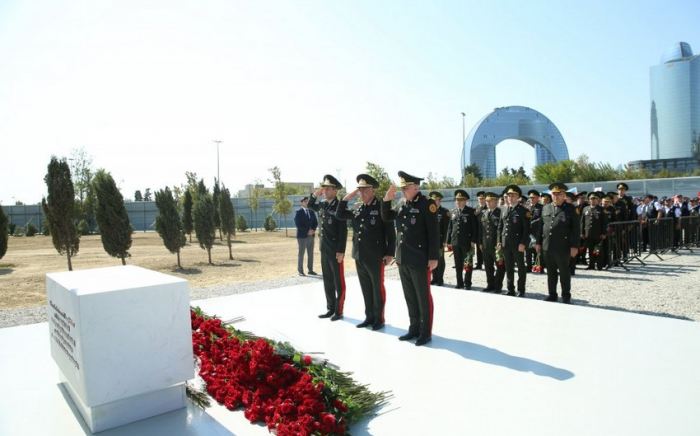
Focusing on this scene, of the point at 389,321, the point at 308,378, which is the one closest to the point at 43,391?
the point at 308,378

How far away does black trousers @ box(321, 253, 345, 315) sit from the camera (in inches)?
222

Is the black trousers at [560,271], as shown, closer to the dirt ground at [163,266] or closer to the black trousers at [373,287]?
the black trousers at [373,287]

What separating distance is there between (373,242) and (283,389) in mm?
2311

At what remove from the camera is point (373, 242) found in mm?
5113

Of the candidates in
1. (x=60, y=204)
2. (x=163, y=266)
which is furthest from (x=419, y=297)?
(x=163, y=266)

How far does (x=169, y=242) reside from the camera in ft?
50.8

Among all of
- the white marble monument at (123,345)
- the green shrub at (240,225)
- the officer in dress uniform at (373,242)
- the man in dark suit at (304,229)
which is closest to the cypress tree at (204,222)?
the man in dark suit at (304,229)

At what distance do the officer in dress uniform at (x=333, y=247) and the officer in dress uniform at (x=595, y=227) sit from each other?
6868 millimetres

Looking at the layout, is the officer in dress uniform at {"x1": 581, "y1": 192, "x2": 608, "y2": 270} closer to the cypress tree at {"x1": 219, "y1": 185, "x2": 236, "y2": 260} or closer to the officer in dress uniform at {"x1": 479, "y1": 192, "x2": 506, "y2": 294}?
the officer in dress uniform at {"x1": 479, "y1": 192, "x2": 506, "y2": 294}

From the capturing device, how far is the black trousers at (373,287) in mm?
5102

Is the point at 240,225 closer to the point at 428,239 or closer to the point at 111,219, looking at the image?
the point at 111,219

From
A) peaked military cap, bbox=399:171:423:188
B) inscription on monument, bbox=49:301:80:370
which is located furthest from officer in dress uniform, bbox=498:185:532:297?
inscription on monument, bbox=49:301:80:370

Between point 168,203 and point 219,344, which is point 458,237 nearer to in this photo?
point 219,344

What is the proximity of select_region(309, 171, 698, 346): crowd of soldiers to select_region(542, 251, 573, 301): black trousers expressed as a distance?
0.01 metres
